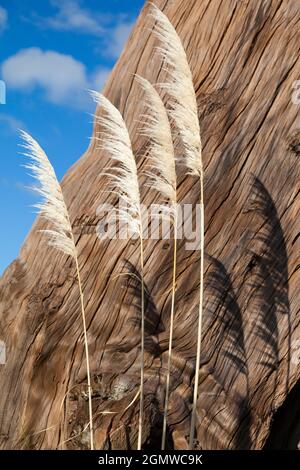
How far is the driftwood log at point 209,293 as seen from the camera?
3.39 m

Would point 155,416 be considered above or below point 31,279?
below

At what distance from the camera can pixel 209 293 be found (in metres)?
3.52

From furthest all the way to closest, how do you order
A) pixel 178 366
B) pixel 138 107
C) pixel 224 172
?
pixel 138 107 → pixel 224 172 → pixel 178 366

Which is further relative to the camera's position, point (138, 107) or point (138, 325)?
point (138, 107)

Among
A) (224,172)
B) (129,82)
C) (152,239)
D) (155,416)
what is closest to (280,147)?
(224,172)

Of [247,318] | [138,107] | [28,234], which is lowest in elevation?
[247,318]

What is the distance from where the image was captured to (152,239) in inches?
146

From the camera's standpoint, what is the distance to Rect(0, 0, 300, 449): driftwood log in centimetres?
339

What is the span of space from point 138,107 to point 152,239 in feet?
2.85

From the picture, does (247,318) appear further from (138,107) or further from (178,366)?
(138,107)
